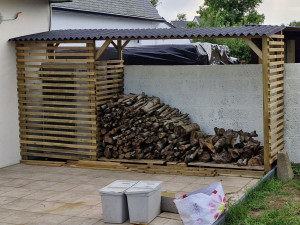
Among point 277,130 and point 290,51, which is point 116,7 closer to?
point 290,51

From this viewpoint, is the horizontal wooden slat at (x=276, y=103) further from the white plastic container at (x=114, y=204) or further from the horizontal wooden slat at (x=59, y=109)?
the white plastic container at (x=114, y=204)

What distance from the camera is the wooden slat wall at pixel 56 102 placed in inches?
455

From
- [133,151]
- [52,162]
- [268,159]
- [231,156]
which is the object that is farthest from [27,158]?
[268,159]

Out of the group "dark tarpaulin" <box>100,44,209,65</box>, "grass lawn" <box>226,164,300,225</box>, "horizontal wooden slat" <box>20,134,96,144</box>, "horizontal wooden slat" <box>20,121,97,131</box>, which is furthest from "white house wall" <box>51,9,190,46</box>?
"grass lawn" <box>226,164,300,225</box>

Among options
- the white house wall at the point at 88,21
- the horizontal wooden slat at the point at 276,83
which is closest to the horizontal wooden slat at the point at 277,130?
the horizontal wooden slat at the point at 276,83

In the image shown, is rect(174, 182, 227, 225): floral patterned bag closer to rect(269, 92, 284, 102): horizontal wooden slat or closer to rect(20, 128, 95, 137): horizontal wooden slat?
rect(269, 92, 284, 102): horizontal wooden slat

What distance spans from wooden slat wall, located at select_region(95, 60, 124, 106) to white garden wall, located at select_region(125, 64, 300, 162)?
2.81 feet

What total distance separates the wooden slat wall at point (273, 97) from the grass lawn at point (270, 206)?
76 centimetres

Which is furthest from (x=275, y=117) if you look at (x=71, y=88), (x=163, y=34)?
(x=71, y=88)

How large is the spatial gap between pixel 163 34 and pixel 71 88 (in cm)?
264

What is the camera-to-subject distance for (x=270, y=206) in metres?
8.52

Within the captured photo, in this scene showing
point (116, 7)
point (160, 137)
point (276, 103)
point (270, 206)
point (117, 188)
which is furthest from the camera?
Answer: point (116, 7)

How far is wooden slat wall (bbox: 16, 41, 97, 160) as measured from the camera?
1156cm

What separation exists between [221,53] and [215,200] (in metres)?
10.2
